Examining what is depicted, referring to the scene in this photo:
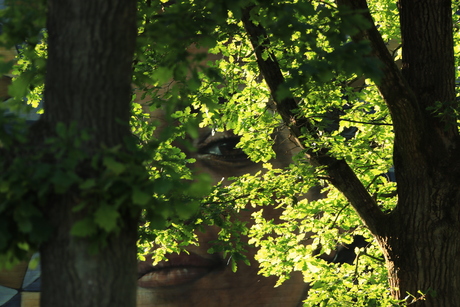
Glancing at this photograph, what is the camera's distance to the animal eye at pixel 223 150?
30.7ft

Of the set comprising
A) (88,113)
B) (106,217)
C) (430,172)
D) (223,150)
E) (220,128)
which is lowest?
(106,217)

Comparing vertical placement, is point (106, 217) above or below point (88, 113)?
below

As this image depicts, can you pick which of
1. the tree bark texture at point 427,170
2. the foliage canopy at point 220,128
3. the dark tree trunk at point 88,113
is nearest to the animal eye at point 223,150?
the foliage canopy at point 220,128

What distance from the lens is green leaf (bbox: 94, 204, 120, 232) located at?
2502mm

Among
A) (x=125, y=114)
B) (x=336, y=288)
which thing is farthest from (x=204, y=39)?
(x=336, y=288)

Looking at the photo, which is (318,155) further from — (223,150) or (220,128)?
(223,150)

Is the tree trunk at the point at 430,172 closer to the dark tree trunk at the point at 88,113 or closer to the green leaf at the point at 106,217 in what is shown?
the dark tree trunk at the point at 88,113

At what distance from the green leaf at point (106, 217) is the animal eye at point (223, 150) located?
6789 mm

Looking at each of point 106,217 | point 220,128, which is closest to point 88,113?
point 106,217

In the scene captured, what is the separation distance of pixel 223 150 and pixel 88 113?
6709 millimetres

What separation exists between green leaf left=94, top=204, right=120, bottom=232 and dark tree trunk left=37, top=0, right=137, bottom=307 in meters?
0.15

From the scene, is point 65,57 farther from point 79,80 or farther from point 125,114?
point 125,114

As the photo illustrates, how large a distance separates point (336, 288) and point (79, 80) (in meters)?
4.14

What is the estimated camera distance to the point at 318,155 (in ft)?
20.4
